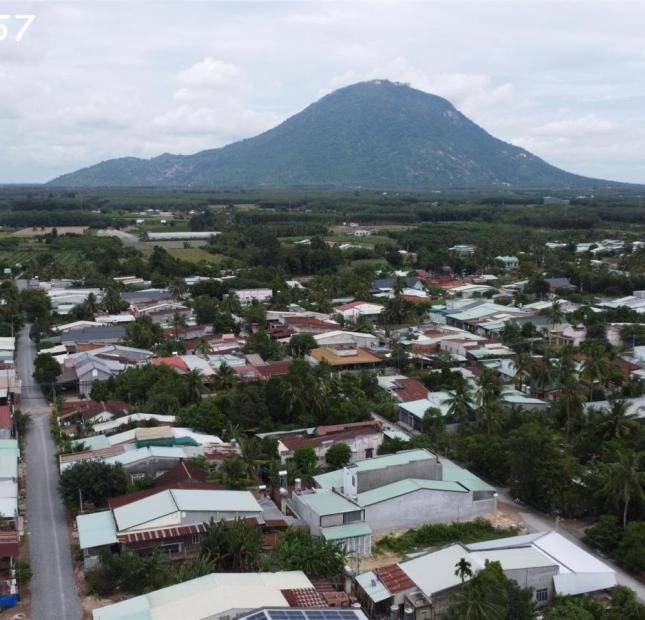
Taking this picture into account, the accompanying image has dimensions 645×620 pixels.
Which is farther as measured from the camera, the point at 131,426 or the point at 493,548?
the point at 131,426

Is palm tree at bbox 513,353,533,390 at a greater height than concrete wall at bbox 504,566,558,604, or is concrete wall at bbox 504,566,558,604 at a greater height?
palm tree at bbox 513,353,533,390

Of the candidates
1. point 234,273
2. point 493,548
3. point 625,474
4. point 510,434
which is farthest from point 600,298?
point 493,548

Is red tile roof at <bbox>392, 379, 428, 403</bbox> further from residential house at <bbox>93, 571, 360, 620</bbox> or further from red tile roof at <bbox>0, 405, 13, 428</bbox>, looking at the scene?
residential house at <bbox>93, 571, 360, 620</bbox>

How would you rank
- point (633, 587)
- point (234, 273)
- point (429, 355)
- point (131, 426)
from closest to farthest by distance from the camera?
point (633, 587)
point (131, 426)
point (429, 355)
point (234, 273)

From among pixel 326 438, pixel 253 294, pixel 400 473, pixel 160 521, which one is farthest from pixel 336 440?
pixel 253 294

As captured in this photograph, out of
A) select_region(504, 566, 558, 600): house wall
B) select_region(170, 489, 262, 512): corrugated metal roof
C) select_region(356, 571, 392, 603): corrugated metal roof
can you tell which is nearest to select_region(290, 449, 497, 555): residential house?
select_region(170, 489, 262, 512): corrugated metal roof

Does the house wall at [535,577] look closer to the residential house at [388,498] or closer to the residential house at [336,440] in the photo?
the residential house at [388,498]

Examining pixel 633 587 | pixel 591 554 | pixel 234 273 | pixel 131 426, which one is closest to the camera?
pixel 633 587

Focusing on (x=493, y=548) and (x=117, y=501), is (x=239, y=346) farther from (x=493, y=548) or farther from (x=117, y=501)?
(x=493, y=548)
